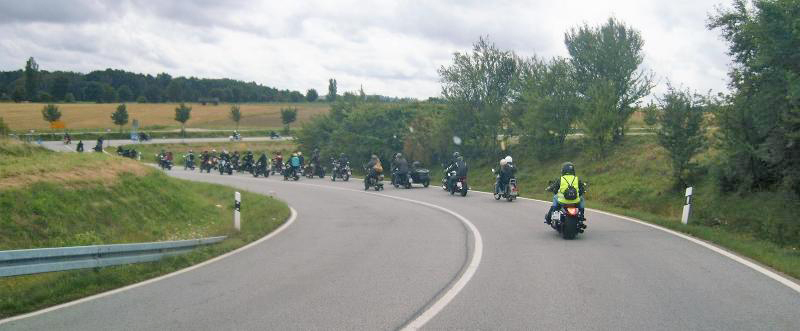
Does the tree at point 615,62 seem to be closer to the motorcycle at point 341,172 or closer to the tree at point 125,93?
the motorcycle at point 341,172

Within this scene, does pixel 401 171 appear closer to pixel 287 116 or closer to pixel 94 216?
pixel 94 216

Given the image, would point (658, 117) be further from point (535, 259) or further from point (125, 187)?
point (125, 187)

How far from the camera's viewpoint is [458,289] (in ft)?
28.1

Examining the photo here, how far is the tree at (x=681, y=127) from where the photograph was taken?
73.5 feet

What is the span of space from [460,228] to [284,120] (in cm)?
7841

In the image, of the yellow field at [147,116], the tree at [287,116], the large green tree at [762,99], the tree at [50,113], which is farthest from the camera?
the tree at [287,116]

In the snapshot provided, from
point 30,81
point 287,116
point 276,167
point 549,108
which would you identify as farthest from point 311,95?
point 549,108

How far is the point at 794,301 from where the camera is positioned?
7.83m

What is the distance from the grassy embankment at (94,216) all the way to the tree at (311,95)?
136487 mm

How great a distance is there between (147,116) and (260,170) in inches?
2381

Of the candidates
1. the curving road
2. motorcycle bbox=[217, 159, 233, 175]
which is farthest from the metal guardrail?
motorcycle bbox=[217, 159, 233, 175]

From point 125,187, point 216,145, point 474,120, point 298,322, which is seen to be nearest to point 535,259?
point 298,322

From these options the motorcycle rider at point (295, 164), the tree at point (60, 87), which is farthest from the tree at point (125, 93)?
the motorcycle rider at point (295, 164)

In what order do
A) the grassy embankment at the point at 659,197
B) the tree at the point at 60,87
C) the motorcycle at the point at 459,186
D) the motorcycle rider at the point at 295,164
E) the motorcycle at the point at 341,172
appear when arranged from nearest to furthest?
1. the grassy embankment at the point at 659,197
2. the motorcycle at the point at 459,186
3. the motorcycle at the point at 341,172
4. the motorcycle rider at the point at 295,164
5. the tree at the point at 60,87
